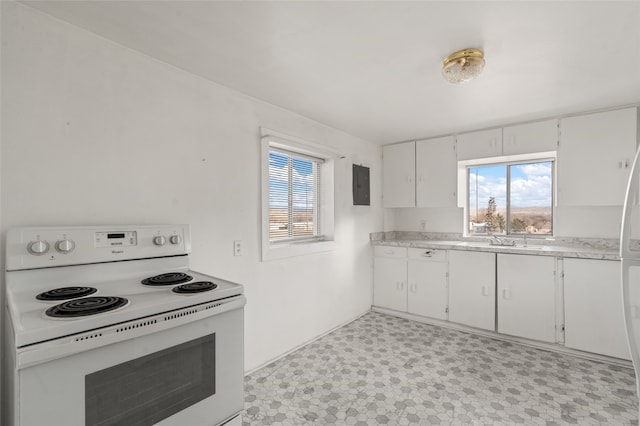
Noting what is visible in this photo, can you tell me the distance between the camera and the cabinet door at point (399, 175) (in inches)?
157

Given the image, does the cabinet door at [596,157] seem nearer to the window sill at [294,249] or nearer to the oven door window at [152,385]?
the window sill at [294,249]

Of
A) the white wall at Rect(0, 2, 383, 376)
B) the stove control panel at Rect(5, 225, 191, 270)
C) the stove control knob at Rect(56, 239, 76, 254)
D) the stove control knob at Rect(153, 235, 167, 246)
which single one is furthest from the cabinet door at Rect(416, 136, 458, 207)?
the stove control knob at Rect(56, 239, 76, 254)

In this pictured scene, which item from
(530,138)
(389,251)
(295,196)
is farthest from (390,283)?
(530,138)

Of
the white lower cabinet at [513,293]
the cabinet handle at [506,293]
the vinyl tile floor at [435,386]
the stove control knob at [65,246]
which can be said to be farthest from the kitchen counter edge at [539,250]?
the stove control knob at [65,246]

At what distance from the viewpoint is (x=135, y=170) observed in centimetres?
177

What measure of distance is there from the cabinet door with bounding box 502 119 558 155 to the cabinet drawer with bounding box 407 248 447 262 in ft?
A: 4.33

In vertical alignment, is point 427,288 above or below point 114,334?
below

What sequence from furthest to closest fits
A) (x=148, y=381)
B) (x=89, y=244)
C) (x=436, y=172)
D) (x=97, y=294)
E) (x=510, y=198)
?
1. (x=436, y=172)
2. (x=510, y=198)
3. (x=89, y=244)
4. (x=97, y=294)
5. (x=148, y=381)

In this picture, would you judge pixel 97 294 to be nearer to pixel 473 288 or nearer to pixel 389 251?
pixel 389 251

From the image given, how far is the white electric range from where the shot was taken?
925 millimetres

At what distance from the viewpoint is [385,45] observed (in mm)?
1733

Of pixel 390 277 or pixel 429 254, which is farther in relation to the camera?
pixel 390 277

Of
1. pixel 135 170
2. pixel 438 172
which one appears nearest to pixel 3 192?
pixel 135 170

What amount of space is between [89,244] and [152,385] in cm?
78
